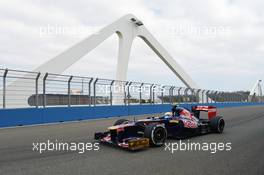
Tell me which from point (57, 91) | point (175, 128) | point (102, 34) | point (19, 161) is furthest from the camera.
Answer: point (102, 34)

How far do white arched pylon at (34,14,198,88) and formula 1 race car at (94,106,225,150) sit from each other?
21595mm

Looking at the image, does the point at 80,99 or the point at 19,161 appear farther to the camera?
the point at 80,99

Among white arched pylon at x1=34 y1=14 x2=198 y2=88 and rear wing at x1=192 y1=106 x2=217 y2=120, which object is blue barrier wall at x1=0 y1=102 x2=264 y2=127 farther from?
white arched pylon at x1=34 y1=14 x2=198 y2=88

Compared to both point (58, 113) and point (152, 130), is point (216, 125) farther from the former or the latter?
point (58, 113)

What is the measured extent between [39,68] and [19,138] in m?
20.4

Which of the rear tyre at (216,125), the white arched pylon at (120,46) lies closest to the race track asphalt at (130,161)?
A: the rear tyre at (216,125)

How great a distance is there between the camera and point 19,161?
16.8ft

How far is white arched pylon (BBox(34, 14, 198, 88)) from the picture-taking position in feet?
92.9

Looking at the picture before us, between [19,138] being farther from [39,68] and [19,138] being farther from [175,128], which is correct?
[39,68]

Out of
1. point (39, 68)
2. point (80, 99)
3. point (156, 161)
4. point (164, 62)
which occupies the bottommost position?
point (156, 161)

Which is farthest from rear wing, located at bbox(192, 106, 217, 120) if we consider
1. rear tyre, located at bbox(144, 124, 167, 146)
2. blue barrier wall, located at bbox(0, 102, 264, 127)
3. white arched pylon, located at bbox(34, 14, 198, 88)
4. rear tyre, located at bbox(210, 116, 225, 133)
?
white arched pylon, located at bbox(34, 14, 198, 88)

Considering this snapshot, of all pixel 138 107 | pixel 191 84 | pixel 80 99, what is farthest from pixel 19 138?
pixel 191 84

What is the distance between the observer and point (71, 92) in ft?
46.8

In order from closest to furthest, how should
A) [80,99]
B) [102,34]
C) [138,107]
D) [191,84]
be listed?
1. [80,99]
2. [138,107]
3. [102,34]
4. [191,84]
